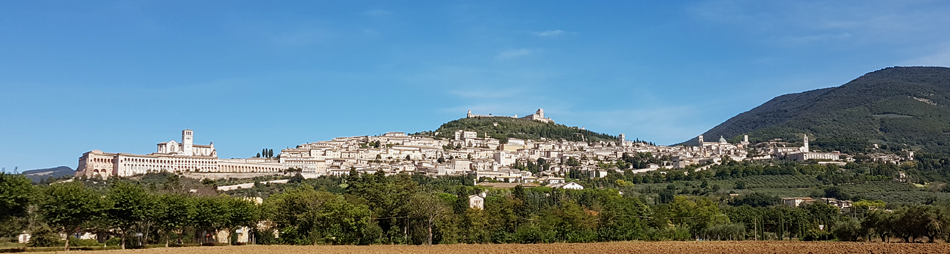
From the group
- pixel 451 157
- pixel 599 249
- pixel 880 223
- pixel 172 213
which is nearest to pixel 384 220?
pixel 172 213

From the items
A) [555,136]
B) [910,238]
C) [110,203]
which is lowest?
[910,238]

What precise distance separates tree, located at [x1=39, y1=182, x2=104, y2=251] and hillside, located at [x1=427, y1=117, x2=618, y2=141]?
132 meters

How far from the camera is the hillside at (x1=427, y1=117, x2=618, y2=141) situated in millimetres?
180500

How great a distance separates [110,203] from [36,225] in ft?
14.5

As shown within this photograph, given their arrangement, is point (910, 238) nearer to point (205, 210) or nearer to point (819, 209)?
point (819, 209)

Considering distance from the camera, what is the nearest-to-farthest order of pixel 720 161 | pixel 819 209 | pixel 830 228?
pixel 830 228
pixel 819 209
pixel 720 161

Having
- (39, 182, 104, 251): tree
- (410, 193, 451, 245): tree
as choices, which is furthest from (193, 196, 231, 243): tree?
(410, 193, 451, 245): tree

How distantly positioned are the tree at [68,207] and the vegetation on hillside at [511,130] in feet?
428

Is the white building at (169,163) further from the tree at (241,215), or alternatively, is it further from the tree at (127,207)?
the tree at (127,207)

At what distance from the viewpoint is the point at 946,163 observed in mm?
131250

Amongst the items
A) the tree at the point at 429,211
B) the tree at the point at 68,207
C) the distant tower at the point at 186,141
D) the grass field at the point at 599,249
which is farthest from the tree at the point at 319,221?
the distant tower at the point at 186,141

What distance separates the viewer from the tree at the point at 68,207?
4366 cm

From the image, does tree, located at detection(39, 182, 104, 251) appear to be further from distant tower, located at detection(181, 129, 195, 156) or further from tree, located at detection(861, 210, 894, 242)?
distant tower, located at detection(181, 129, 195, 156)

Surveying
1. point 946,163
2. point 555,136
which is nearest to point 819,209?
point 946,163
